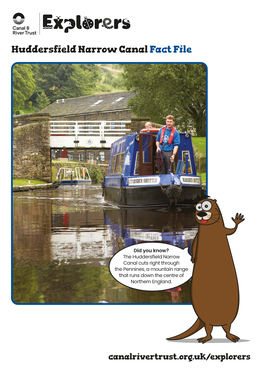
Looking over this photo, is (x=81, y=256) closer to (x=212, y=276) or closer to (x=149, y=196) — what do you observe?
(x=212, y=276)

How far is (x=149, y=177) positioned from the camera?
821 centimetres

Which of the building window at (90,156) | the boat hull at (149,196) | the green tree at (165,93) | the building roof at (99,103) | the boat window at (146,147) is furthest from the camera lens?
the building window at (90,156)

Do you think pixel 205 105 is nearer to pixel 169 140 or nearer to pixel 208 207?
pixel 208 207

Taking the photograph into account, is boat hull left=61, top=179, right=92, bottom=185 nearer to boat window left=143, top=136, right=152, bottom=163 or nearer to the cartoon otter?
boat window left=143, top=136, right=152, bottom=163

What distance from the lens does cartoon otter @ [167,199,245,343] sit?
3.13 m

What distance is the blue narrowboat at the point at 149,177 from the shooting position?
7.88 meters

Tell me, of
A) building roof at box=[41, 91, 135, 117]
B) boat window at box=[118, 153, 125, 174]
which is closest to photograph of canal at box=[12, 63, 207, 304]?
boat window at box=[118, 153, 125, 174]

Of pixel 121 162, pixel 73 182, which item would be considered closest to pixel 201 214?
pixel 121 162

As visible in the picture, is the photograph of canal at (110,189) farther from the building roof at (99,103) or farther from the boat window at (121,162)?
the building roof at (99,103)
